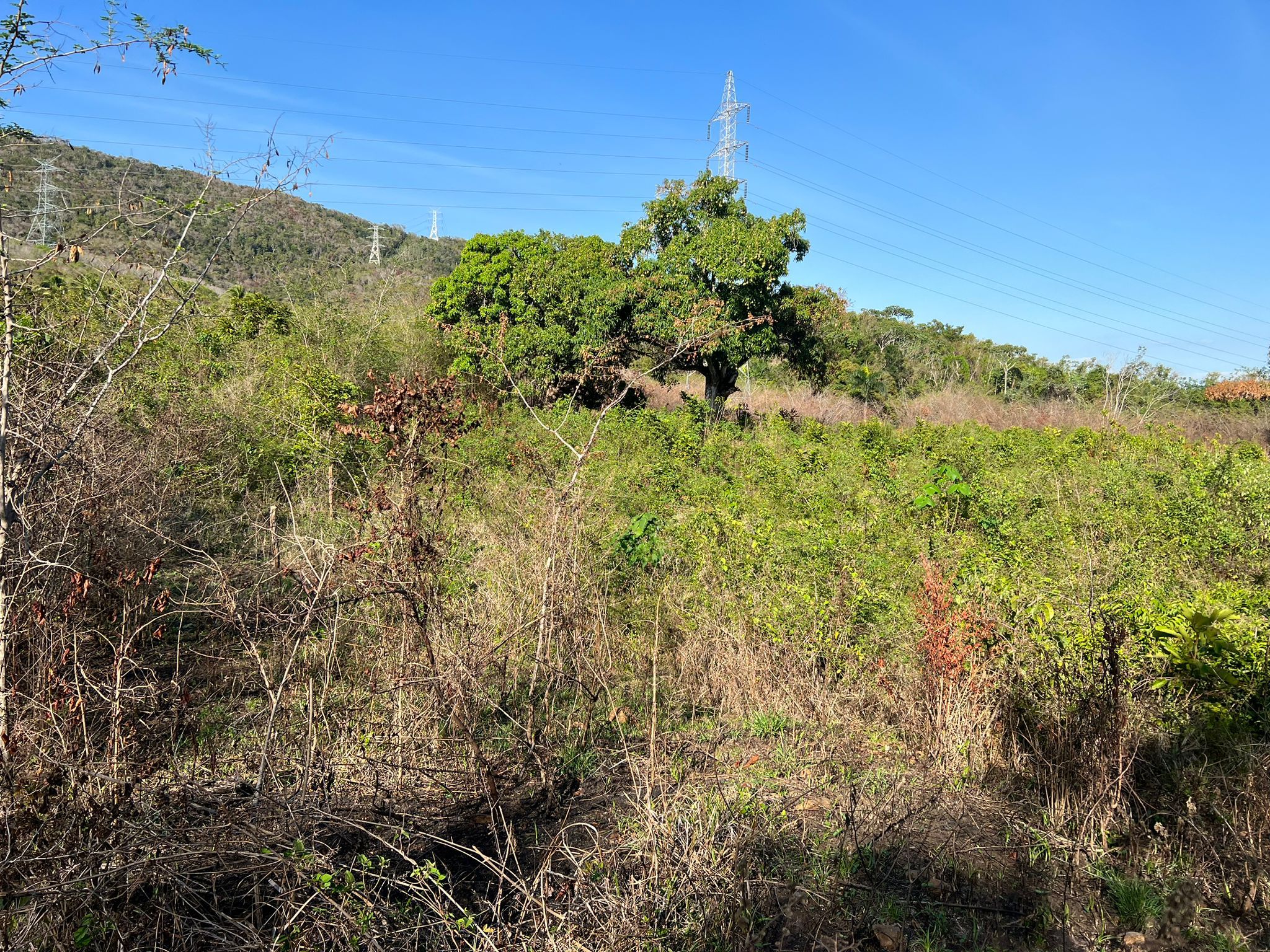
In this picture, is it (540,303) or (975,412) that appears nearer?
(540,303)

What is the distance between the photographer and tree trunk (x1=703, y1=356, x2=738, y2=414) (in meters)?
15.9

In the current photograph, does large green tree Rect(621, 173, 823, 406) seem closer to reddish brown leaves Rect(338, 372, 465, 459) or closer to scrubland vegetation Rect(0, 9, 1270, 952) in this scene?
scrubland vegetation Rect(0, 9, 1270, 952)

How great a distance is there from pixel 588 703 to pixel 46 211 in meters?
3.00

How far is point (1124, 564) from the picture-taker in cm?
484

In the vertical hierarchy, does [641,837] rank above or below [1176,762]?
below

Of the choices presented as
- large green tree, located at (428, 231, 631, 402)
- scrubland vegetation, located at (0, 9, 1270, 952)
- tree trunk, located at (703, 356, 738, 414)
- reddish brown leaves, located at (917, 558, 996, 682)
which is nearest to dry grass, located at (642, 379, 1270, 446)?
tree trunk, located at (703, 356, 738, 414)

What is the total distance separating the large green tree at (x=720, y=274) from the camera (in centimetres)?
1461

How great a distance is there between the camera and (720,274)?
14.5 m

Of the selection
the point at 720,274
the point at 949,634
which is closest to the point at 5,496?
the point at 949,634

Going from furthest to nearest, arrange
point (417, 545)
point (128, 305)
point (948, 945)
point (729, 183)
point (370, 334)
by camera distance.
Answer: point (729, 183) → point (370, 334) → point (128, 305) → point (417, 545) → point (948, 945)

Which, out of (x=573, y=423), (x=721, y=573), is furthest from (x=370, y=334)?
(x=721, y=573)

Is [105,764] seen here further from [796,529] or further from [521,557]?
[796,529]

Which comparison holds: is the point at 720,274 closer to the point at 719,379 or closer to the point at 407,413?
the point at 719,379

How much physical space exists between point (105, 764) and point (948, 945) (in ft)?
9.71
